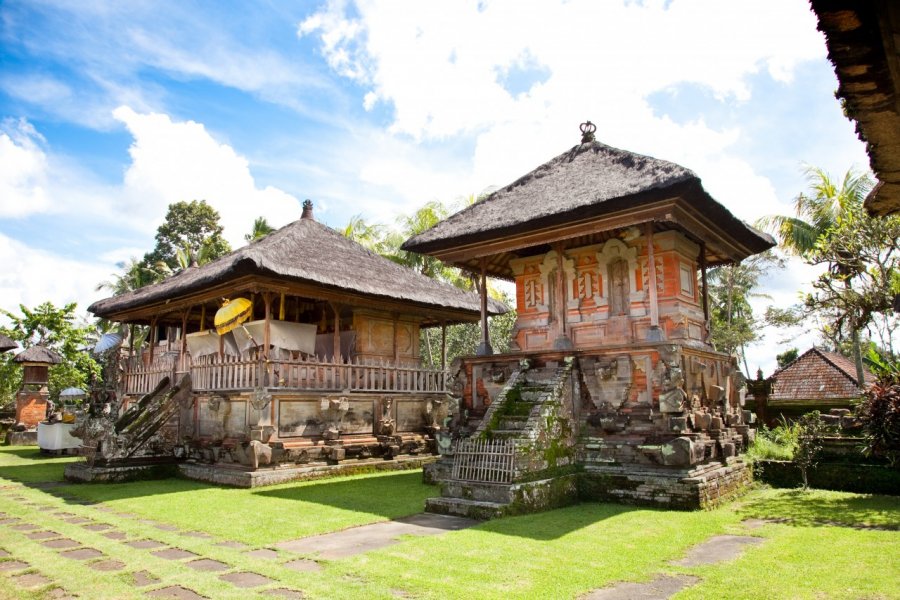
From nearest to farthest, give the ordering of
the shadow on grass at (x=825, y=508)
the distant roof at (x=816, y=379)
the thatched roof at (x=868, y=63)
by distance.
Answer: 1. the thatched roof at (x=868, y=63)
2. the shadow on grass at (x=825, y=508)
3. the distant roof at (x=816, y=379)

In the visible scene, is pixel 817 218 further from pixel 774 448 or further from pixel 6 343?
pixel 6 343

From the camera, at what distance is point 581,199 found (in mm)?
10617

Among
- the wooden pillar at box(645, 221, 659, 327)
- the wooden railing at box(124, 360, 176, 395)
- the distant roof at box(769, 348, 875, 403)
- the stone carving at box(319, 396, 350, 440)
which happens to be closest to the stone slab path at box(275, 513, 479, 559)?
the wooden pillar at box(645, 221, 659, 327)

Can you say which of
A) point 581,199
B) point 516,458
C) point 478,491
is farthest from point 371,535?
point 581,199

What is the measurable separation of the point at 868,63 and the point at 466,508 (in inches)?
276

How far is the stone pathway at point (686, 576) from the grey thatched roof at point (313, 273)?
Result: 9283 mm

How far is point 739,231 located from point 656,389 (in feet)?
13.8

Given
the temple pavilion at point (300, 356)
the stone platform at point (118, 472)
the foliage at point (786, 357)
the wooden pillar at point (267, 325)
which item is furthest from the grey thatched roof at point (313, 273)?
the foliage at point (786, 357)

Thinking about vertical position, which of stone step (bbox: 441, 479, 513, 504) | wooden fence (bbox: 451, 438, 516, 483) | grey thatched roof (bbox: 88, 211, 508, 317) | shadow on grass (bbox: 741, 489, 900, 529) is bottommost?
shadow on grass (bbox: 741, 489, 900, 529)

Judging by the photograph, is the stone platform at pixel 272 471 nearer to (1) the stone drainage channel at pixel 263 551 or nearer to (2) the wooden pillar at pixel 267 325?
(2) the wooden pillar at pixel 267 325

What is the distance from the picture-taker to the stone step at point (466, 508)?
8.16m

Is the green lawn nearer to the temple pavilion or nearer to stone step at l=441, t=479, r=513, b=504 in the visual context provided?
stone step at l=441, t=479, r=513, b=504

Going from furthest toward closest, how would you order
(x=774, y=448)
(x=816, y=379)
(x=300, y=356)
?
(x=816, y=379) < (x=300, y=356) < (x=774, y=448)

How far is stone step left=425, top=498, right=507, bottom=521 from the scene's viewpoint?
8164mm
